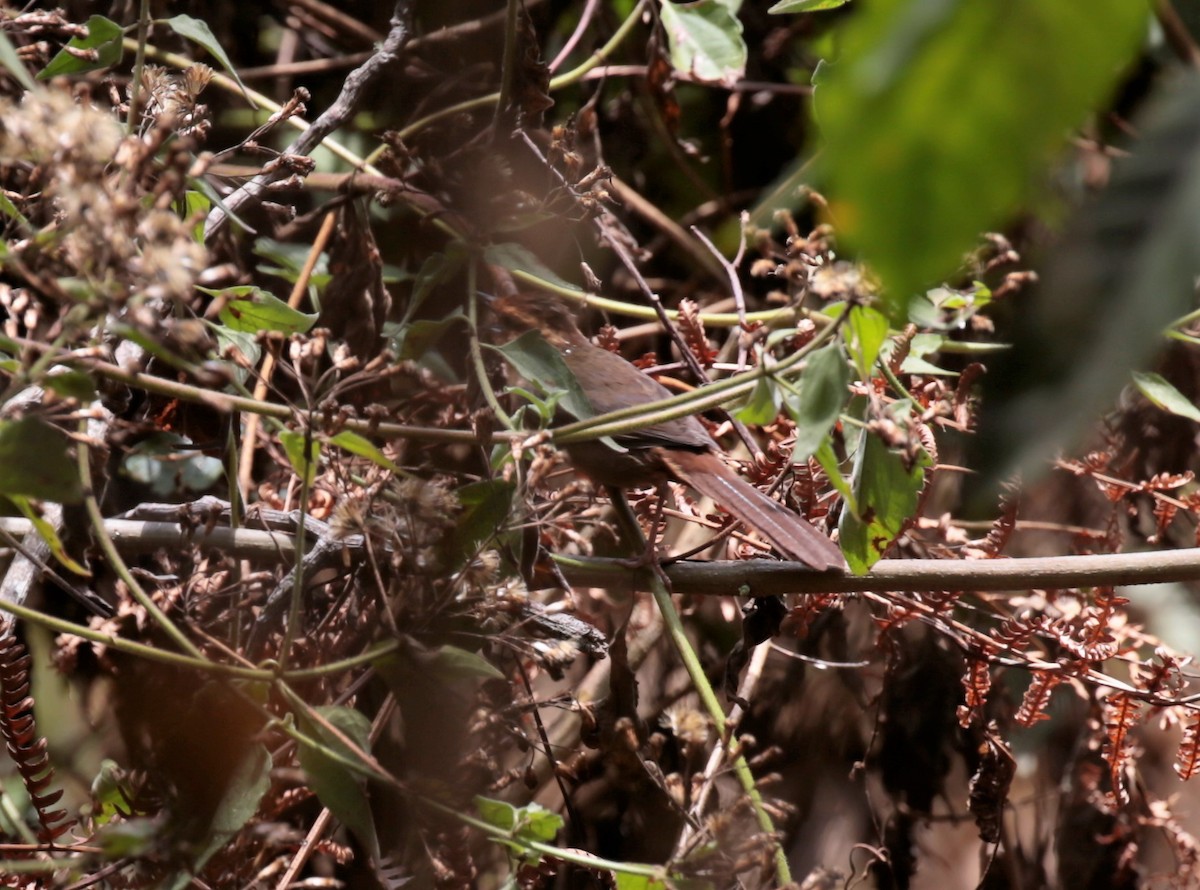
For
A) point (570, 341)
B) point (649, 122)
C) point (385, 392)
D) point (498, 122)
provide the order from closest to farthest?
point (498, 122) < point (385, 392) < point (570, 341) < point (649, 122)

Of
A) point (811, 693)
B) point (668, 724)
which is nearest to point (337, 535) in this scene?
point (668, 724)

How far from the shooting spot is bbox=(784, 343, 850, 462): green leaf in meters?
1.21

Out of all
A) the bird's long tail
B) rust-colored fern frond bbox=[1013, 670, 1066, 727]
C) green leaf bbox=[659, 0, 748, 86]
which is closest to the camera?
the bird's long tail

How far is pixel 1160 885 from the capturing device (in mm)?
2424

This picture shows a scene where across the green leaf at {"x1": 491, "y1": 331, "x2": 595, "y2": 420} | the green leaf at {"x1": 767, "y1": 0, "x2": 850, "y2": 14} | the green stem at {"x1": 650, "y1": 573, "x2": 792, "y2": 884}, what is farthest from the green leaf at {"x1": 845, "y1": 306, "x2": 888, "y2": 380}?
the green leaf at {"x1": 767, "y1": 0, "x2": 850, "y2": 14}

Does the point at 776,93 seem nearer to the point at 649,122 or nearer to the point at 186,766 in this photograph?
the point at 649,122

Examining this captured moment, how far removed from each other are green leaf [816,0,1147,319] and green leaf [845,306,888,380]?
770 millimetres

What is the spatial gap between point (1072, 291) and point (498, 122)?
5.56ft

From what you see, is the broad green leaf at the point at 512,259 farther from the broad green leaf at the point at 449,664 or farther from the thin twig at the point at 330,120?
the broad green leaf at the point at 449,664

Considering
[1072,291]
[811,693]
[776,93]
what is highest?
[1072,291]

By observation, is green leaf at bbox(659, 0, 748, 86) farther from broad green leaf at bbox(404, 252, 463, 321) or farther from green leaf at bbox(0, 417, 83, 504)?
green leaf at bbox(0, 417, 83, 504)

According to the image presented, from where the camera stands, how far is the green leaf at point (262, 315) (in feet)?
5.28

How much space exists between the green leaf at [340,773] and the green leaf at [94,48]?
1.09m

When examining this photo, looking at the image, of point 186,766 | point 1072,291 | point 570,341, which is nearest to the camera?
point 1072,291
